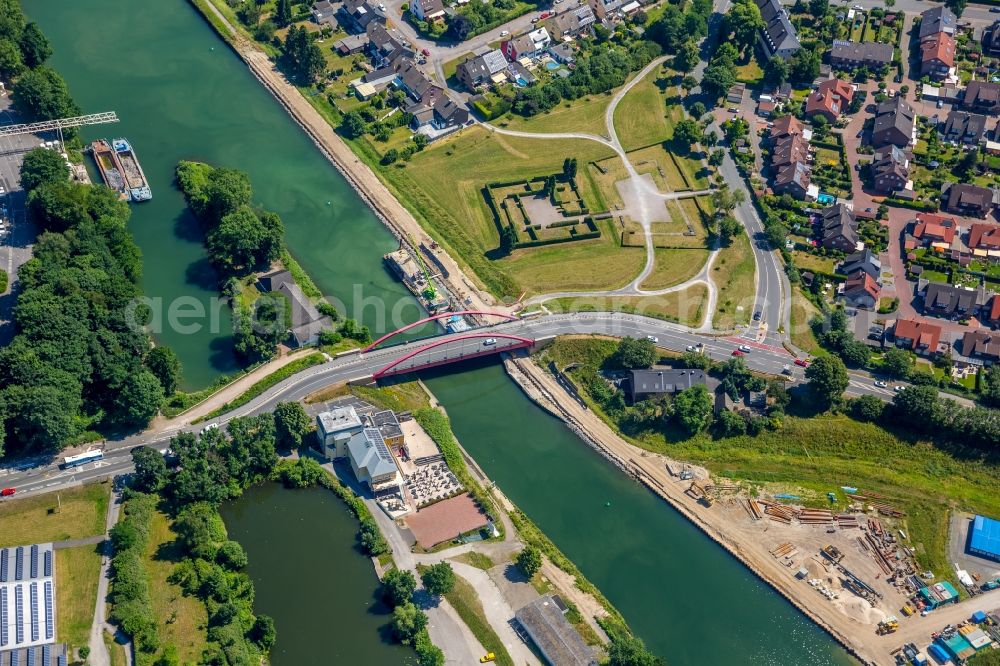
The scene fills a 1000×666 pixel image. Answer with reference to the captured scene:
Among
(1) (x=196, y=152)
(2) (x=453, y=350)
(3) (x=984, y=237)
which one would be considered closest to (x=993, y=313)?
(3) (x=984, y=237)

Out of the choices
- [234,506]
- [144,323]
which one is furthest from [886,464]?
[144,323]

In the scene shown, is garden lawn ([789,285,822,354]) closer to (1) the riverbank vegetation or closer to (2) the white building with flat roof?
(1) the riverbank vegetation

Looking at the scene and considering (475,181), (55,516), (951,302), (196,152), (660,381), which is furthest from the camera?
(196,152)

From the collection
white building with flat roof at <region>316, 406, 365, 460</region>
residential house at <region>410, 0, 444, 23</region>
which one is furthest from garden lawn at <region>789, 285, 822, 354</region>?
residential house at <region>410, 0, 444, 23</region>

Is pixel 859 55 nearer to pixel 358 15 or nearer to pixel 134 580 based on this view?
pixel 358 15

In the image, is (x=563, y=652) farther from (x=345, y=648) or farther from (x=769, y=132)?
(x=769, y=132)

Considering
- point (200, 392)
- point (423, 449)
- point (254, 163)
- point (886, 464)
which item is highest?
point (254, 163)
